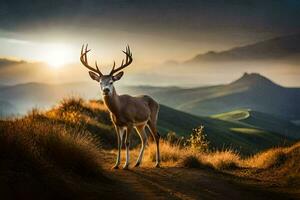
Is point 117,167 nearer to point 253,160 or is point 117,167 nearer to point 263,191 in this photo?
point 263,191

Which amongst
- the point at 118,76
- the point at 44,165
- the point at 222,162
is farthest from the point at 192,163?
the point at 44,165

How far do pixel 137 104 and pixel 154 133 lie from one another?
173 centimetres

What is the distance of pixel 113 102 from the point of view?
56.0ft

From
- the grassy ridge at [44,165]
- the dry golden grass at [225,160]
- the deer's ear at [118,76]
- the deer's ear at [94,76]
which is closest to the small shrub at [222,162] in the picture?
the dry golden grass at [225,160]

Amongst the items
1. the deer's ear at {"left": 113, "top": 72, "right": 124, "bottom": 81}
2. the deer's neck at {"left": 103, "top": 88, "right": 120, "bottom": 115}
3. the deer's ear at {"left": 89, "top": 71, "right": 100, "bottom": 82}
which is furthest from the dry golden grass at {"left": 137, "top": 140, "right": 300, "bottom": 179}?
the deer's ear at {"left": 89, "top": 71, "right": 100, "bottom": 82}

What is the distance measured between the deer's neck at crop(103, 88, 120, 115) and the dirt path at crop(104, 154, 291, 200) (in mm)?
2134

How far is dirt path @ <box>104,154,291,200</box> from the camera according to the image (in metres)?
12.5

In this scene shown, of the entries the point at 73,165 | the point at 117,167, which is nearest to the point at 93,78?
the point at 117,167

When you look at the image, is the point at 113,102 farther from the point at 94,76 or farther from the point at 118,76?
the point at 94,76

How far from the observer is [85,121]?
30.7 m

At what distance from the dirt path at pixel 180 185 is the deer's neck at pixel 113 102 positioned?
84.0 inches

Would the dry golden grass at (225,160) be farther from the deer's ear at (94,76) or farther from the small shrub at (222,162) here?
the deer's ear at (94,76)

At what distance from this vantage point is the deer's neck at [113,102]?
55.7 ft

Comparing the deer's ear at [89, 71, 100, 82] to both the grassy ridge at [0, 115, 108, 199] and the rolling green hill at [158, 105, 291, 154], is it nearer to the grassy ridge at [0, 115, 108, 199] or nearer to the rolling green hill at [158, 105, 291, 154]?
the grassy ridge at [0, 115, 108, 199]
